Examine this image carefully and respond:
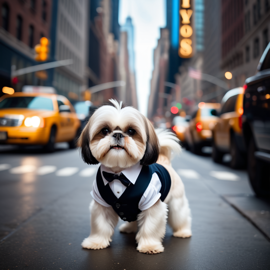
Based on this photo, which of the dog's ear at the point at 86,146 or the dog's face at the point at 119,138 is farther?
the dog's ear at the point at 86,146

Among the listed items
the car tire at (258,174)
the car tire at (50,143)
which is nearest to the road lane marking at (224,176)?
the car tire at (258,174)

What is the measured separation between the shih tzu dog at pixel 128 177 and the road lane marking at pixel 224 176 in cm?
519

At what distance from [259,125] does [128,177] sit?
293cm

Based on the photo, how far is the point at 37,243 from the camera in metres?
3.50

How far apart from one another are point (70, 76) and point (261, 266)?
54133 mm

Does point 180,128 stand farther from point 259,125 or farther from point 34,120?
point 259,125

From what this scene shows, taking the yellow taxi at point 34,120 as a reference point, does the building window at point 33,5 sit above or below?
above

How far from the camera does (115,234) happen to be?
3.89m

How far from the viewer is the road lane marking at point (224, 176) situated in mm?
8452

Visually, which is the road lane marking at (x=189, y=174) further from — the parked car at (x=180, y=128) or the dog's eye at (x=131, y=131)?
the parked car at (x=180, y=128)

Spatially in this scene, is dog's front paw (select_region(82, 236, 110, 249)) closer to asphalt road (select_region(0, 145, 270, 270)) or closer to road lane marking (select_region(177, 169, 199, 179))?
asphalt road (select_region(0, 145, 270, 270))

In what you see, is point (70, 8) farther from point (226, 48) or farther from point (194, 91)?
point (194, 91)

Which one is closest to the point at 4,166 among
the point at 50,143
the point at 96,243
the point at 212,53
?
the point at 50,143

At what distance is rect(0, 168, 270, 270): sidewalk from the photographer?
2965mm
